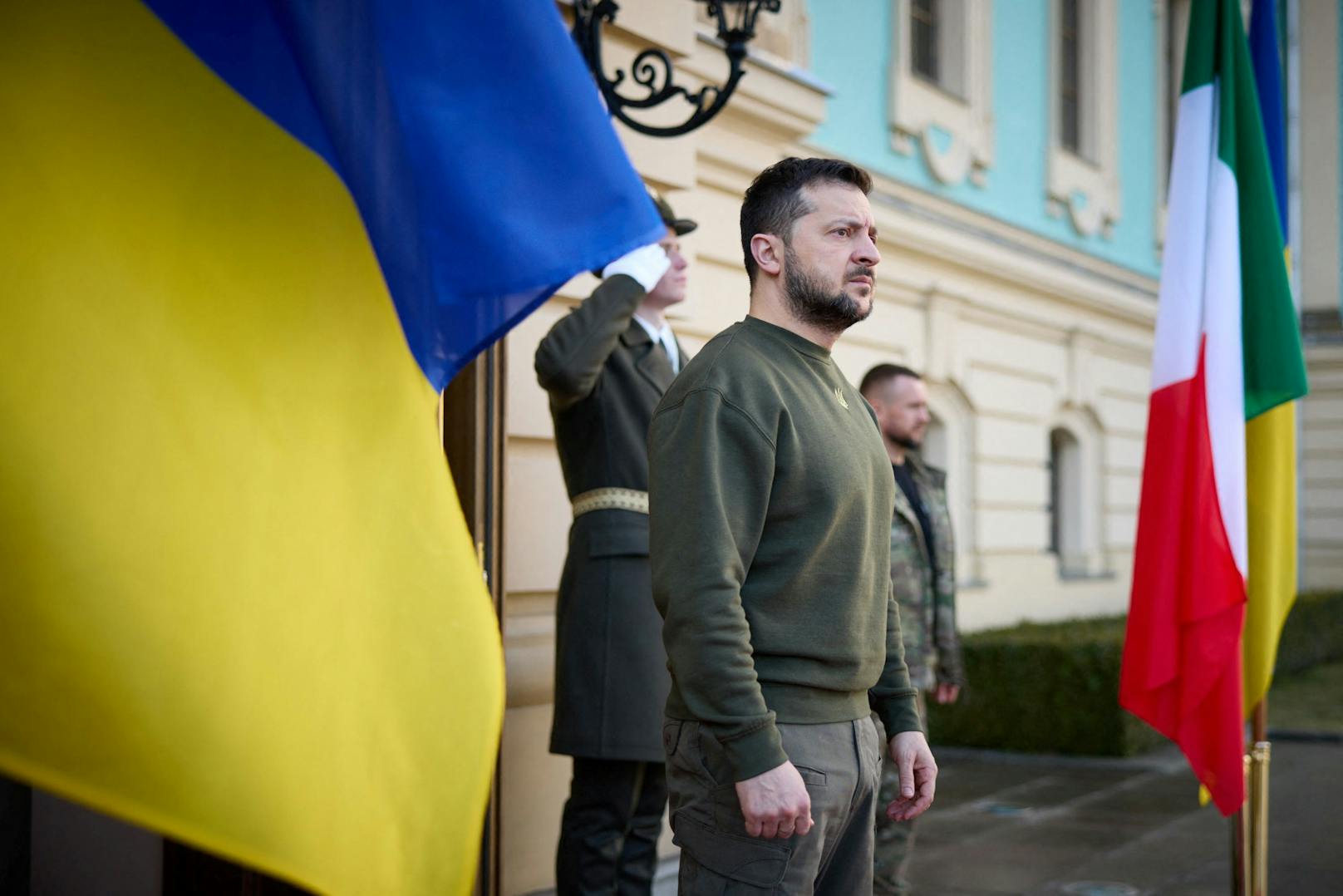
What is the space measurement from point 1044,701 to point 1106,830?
2623 mm

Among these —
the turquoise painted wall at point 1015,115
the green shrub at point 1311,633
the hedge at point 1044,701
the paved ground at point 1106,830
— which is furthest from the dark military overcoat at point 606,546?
the green shrub at point 1311,633

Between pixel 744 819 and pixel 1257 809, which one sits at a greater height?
pixel 744 819

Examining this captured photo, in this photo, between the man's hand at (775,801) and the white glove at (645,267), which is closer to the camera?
the man's hand at (775,801)

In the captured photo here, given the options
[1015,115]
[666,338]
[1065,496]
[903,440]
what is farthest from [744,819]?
[1065,496]

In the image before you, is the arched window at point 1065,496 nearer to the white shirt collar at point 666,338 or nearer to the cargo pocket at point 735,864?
the white shirt collar at point 666,338

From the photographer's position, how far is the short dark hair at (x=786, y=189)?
93.0 inches

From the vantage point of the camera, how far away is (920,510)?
15.1 feet

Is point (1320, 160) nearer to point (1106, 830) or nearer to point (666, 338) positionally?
point (1106, 830)

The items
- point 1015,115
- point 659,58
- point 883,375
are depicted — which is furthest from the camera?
point 1015,115

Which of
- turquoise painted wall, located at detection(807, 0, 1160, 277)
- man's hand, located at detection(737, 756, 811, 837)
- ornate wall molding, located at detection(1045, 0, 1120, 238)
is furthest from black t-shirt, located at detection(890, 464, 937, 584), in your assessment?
ornate wall molding, located at detection(1045, 0, 1120, 238)

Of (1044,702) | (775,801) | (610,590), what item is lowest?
(1044,702)

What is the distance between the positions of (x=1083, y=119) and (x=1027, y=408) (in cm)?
329

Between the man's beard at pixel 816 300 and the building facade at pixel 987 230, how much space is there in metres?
2.44

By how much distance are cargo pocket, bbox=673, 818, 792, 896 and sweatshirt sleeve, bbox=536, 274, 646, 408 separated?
59.2 inches
